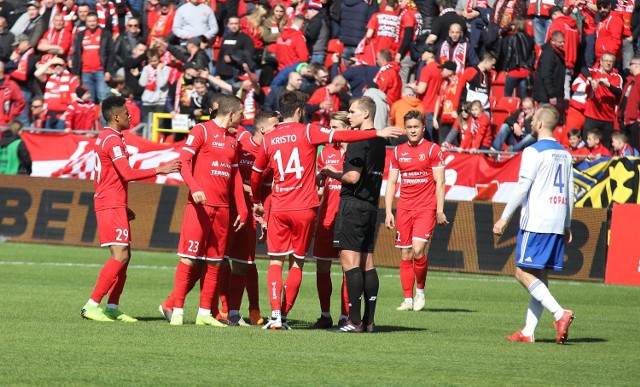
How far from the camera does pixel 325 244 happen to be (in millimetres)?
13219

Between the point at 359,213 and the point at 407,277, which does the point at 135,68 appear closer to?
the point at 407,277

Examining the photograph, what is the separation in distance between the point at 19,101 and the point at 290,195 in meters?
18.3

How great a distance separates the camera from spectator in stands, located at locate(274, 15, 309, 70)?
27.6 meters

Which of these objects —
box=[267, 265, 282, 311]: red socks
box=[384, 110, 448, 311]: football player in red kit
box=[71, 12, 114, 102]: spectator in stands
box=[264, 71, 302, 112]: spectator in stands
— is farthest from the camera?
box=[71, 12, 114, 102]: spectator in stands

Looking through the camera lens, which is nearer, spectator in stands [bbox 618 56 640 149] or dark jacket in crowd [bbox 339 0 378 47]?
spectator in stands [bbox 618 56 640 149]

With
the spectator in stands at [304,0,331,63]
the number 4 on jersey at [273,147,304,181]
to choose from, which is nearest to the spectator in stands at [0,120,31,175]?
the spectator in stands at [304,0,331,63]

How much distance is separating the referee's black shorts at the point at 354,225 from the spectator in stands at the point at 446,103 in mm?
→ 12792

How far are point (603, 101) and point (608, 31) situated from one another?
1834mm

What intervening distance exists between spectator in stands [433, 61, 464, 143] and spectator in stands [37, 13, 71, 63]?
36.1 ft

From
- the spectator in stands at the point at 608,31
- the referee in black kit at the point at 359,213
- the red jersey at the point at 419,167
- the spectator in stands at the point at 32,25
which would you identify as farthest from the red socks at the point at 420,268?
the spectator in stands at the point at 32,25

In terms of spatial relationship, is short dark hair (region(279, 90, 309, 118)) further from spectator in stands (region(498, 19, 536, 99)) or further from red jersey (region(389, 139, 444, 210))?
spectator in stands (region(498, 19, 536, 99))

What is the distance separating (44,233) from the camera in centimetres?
2477

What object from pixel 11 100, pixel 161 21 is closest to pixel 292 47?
pixel 161 21

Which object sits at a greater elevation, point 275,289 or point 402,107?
point 402,107
